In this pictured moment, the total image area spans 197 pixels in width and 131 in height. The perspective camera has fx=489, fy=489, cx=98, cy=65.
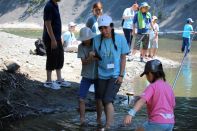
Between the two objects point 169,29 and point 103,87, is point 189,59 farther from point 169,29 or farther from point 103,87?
point 169,29

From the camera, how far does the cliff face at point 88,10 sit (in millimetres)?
44938

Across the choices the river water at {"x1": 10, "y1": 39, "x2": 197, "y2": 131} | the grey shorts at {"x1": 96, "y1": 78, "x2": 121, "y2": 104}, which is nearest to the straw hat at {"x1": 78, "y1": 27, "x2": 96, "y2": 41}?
the grey shorts at {"x1": 96, "y1": 78, "x2": 121, "y2": 104}

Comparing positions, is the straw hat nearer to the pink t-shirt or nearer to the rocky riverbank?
the rocky riverbank

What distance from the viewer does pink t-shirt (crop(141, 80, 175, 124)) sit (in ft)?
18.2

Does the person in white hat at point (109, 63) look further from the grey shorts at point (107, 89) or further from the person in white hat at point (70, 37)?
the person in white hat at point (70, 37)

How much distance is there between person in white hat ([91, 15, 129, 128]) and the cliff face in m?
34.7

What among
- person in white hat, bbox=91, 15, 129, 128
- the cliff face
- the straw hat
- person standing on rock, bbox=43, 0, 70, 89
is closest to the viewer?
person in white hat, bbox=91, 15, 129, 128

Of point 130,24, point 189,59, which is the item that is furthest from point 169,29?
point 130,24

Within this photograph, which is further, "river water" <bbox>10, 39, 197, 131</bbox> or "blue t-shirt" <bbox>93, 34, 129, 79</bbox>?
"river water" <bbox>10, 39, 197, 131</bbox>

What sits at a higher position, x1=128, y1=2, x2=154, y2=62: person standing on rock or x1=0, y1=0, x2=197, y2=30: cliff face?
x1=0, y1=0, x2=197, y2=30: cliff face

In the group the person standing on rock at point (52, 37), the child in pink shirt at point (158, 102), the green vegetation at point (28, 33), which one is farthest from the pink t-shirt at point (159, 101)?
the green vegetation at point (28, 33)

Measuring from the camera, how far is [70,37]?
16.1 metres

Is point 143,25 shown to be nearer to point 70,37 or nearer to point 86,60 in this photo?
point 70,37

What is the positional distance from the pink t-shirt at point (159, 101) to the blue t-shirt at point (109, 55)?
200 centimetres
